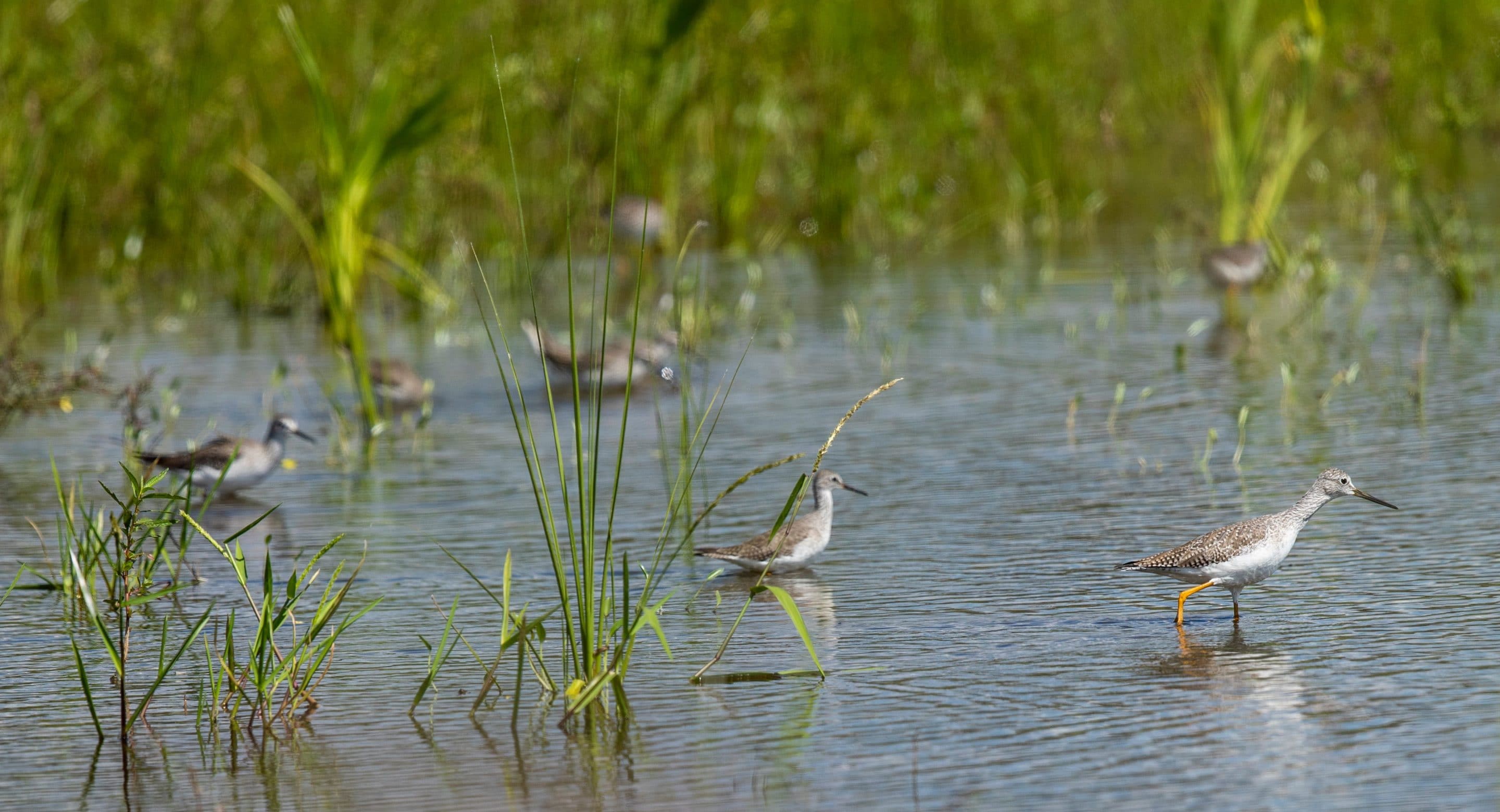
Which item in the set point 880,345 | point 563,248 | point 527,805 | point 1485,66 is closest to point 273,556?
point 527,805

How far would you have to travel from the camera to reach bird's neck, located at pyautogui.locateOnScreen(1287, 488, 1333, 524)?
7035 millimetres

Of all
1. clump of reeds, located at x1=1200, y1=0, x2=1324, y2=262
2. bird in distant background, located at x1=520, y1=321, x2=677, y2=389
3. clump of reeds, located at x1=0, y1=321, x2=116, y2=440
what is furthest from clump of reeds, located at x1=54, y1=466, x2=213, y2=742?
clump of reeds, located at x1=1200, y1=0, x2=1324, y2=262

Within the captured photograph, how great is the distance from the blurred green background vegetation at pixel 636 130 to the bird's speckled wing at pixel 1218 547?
8.13 metres

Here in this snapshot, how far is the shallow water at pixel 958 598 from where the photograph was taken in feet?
17.2

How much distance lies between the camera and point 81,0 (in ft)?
57.7

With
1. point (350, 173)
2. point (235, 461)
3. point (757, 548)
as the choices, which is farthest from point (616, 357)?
point (757, 548)

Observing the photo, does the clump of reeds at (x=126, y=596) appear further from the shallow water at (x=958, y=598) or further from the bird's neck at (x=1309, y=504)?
the bird's neck at (x=1309, y=504)

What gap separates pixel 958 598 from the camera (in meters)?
7.08

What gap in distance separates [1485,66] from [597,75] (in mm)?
8740

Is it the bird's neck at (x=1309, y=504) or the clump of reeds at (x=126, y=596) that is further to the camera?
the bird's neck at (x=1309, y=504)

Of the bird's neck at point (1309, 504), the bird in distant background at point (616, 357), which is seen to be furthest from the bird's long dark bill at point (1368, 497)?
the bird in distant background at point (616, 357)

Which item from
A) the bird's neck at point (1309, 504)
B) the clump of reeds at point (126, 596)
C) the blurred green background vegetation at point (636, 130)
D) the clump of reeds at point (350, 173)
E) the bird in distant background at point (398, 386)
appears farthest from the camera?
the blurred green background vegetation at point (636, 130)

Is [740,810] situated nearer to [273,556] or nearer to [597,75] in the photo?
[273,556]

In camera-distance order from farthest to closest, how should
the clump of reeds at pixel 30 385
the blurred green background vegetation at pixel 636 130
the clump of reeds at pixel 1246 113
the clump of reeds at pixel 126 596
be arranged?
the blurred green background vegetation at pixel 636 130, the clump of reeds at pixel 1246 113, the clump of reeds at pixel 30 385, the clump of reeds at pixel 126 596
